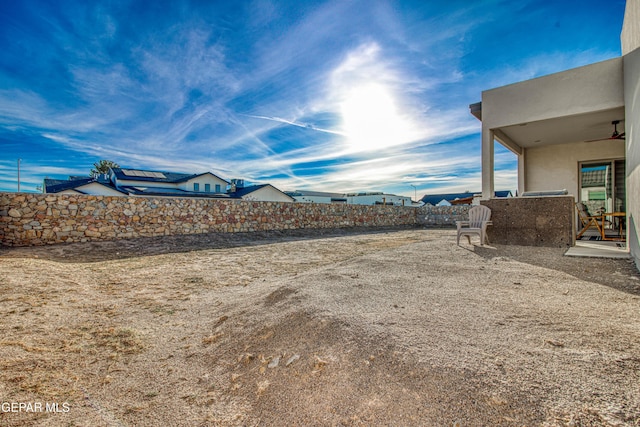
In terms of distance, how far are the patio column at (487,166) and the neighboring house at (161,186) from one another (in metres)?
20.2

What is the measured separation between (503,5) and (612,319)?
6.87 meters

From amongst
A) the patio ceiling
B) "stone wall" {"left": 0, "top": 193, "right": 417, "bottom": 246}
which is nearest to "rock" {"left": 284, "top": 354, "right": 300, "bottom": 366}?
the patio ceiling

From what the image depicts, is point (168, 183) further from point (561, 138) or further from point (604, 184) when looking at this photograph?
point (604, 184)

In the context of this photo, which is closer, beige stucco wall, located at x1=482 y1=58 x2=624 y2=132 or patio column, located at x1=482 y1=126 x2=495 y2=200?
beige stucco wall, located at x1=482 y1=58 x2=624 y2=132

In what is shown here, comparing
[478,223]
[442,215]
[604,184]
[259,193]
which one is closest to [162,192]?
[259,193]

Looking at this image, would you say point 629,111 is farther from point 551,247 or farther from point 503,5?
point 503,5

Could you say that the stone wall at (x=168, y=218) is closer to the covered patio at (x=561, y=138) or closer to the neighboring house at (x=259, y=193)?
the covered patio at (x=561, y=138)

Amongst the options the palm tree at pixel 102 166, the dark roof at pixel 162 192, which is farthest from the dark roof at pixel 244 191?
the palm tree at pixel 102 166

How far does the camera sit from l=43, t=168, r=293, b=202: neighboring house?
21.3m

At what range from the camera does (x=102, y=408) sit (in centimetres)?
155

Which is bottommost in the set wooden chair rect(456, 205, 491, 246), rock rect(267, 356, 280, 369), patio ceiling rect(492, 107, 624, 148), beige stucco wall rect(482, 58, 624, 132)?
rock rect(267, 356, 280, 369)

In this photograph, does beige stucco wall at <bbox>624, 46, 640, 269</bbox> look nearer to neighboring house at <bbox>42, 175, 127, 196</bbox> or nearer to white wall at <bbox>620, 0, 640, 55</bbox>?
white wall at <bbox>620, 0, 640, 55</bbox>

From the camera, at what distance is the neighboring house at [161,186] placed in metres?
21.3

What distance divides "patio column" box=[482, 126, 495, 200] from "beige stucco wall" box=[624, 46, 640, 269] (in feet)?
6.83
